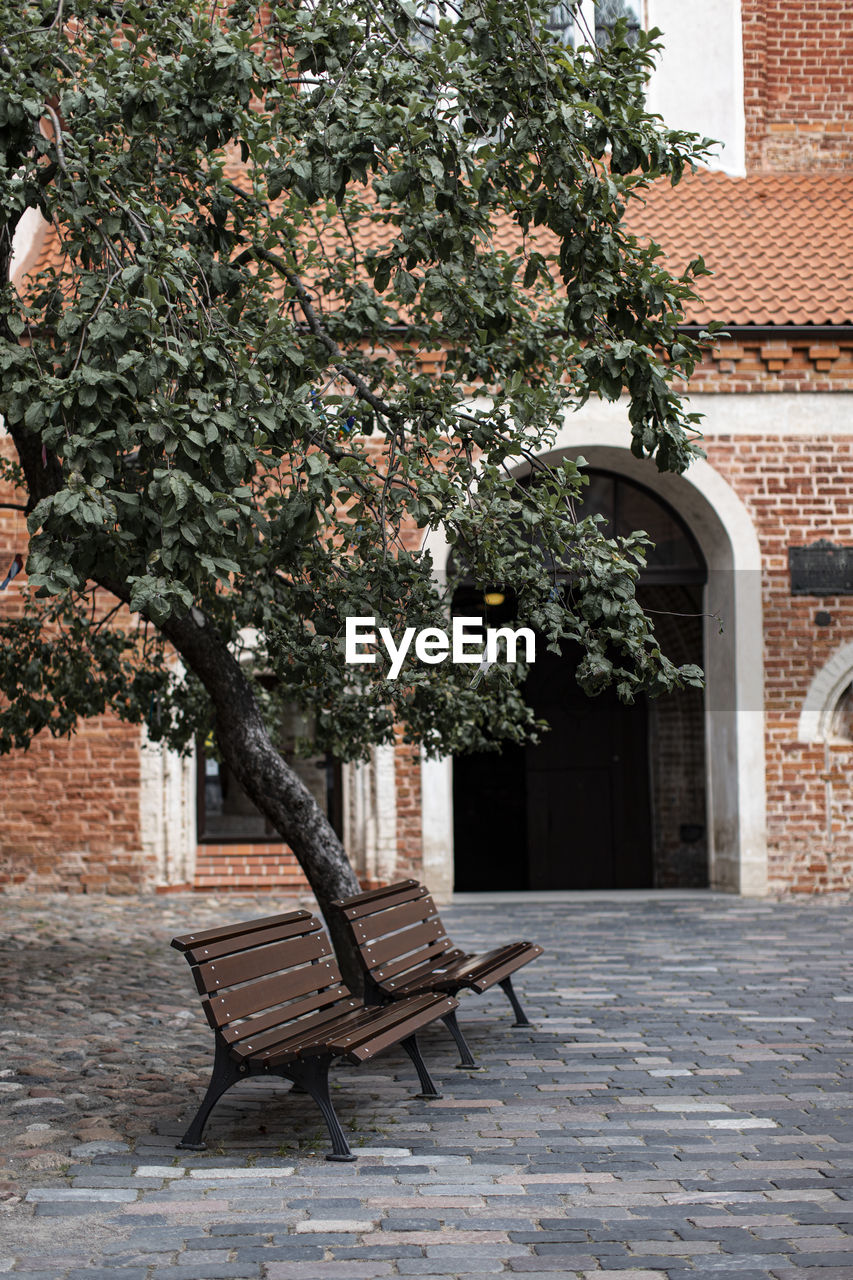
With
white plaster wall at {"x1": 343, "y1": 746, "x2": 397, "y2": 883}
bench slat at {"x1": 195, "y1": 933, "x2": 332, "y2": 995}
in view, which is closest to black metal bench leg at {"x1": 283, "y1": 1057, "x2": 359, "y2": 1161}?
bench slat at {"x1": 195, "y1": 933, "x2": 332, "y2": 995}

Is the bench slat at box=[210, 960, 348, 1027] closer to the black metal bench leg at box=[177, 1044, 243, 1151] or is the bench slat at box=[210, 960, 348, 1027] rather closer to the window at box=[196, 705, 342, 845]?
the black metal bench leg at box=[177, 1044, 243, 1151]

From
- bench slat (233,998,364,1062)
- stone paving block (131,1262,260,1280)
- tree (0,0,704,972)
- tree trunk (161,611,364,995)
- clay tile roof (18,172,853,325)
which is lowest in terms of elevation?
stone paving block (131,1262,260,1280)

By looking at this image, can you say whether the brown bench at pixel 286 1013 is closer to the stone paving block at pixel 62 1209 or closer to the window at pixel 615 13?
the stone paving block at pixel 62 1209

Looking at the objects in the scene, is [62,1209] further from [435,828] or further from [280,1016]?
[435,828]

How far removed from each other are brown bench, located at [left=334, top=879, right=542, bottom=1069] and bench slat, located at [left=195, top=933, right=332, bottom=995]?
0.93 feet

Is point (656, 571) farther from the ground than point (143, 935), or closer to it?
farther from the ground

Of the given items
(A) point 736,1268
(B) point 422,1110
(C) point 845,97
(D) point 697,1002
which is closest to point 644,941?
(D) point 697,1002

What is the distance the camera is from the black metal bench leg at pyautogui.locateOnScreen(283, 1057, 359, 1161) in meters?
4.62

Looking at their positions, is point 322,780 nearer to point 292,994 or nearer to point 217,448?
point 292,994

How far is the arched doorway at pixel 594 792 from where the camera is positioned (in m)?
16.1

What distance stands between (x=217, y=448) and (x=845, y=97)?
1285 cm

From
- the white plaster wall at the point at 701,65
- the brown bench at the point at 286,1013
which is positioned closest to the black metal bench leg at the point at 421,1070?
the brown bench at the point at 286,1013

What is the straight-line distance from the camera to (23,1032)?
672 cm

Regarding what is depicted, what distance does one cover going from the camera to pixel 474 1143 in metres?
4.80
